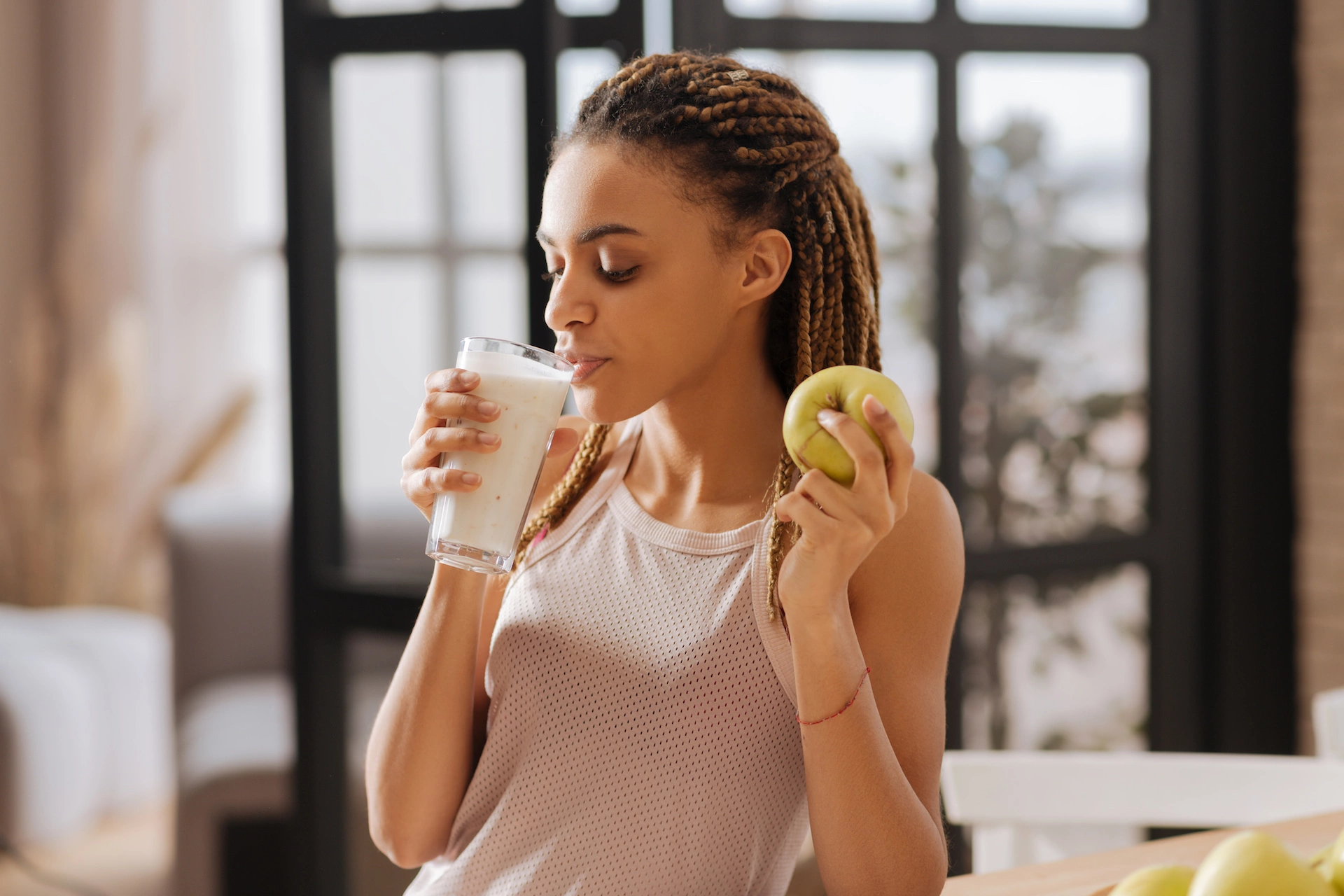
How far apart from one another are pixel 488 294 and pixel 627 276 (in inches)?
61.0

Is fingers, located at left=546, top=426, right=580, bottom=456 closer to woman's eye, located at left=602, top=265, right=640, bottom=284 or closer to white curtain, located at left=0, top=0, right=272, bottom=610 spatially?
woman's eye, located at left=602, top=265, right=640, bottom=284

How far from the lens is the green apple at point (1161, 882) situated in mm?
690

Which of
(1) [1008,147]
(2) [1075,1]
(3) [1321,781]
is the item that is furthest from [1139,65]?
(3) [1321,781]

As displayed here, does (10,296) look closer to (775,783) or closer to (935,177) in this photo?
(935,177)

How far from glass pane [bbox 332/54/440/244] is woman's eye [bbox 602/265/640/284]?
1.36 metres

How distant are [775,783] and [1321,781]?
694 millimetres

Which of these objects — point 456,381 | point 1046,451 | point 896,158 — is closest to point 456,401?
point 456,381

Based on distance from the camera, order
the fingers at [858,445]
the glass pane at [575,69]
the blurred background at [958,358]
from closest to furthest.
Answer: the fingers at [858,445], the glass pane at [575,69], the blurred background at [958,358]

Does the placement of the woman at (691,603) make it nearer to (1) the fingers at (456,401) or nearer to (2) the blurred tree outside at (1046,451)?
(1) the fingers at (456,401)

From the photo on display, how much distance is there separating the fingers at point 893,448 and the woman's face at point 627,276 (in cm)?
22

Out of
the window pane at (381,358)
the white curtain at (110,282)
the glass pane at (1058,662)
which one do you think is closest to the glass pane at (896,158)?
the glass pane at (1058,662)

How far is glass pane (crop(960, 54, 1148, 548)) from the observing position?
253 cm

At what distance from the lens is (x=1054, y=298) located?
103 inches

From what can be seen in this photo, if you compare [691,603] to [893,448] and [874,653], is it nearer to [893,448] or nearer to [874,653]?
[874,653]
